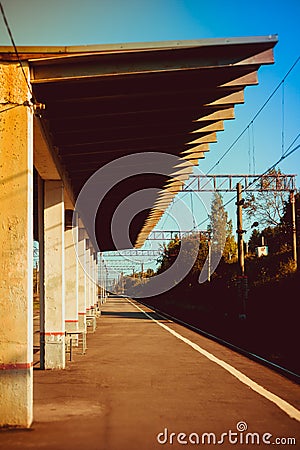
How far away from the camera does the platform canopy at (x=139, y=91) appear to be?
33.2 ft

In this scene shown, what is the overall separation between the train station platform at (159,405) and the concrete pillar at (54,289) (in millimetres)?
498

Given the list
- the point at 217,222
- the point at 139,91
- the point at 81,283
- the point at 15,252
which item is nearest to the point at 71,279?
Answer: the point at 81,283

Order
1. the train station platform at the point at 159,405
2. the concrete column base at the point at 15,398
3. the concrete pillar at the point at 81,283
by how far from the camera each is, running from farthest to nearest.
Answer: the concrete pillar at the point at 81,283
the concrete column base at the point at 15,398
the train station platform at the point at 159,405

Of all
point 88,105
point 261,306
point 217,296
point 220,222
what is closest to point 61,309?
point 88,105

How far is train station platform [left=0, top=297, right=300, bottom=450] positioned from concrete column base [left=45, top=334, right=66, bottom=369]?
33cm

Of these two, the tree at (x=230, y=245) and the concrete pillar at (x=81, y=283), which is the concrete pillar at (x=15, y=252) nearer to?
the concrete pillar at (x=81, y=283)

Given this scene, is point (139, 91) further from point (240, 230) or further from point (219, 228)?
point (219, 228)

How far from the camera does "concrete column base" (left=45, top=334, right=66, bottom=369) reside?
50.7ft

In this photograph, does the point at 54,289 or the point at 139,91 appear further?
the point at 54,289

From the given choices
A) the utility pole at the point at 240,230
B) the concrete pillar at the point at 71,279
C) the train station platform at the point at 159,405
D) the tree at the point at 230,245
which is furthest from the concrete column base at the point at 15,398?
the tree at the point at 230,245

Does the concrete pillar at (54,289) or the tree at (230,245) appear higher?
the tree at (230,245)

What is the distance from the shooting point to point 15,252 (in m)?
9.46

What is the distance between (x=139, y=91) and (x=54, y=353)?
6.68m

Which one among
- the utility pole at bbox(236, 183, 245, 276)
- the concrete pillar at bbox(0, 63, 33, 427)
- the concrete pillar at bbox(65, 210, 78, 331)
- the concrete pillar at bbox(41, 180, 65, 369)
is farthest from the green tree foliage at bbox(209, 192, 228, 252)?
the concrete pillar at bbox(0, 63, 33, 427)
